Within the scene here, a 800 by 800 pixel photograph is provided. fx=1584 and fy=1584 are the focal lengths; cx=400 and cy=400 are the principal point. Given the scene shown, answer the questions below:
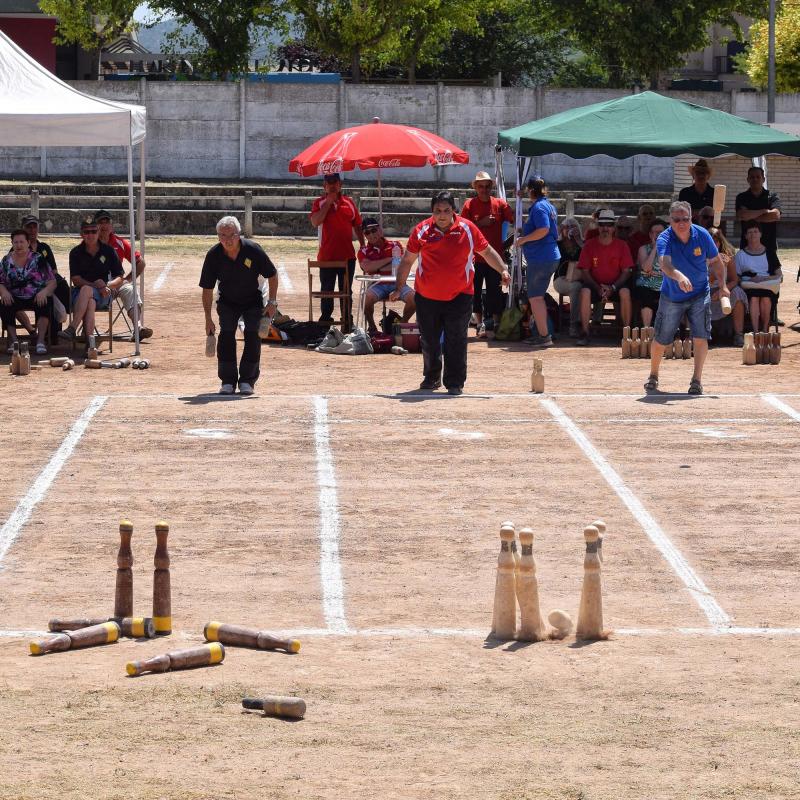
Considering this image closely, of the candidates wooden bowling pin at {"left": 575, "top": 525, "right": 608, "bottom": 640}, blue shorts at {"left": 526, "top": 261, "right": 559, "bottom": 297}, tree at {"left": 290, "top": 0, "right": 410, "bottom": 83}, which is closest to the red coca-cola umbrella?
blue shorts at {"left": 526, "top": 261, "right": 559, "bottom": 297}

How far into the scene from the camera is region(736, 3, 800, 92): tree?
152 feet

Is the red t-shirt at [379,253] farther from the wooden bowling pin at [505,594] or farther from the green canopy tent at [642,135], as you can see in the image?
the wooden bowling pin at [505,594]

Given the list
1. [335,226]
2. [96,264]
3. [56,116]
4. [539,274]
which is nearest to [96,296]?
[96,264]

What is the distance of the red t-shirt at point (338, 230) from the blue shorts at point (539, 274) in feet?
7.04

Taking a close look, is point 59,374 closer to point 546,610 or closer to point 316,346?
point 316,346

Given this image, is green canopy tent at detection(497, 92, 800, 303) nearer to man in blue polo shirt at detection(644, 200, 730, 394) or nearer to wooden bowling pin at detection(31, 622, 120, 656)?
man in blue polo shirt at detection(644, 200, 730, 394)

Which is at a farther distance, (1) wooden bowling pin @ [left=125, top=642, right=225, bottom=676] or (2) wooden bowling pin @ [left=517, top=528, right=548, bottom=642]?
(2) wooden bowling pin @ [left=517, top=528, right=548, bottom=642]

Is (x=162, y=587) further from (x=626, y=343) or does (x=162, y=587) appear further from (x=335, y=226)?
(x=335, y=226)

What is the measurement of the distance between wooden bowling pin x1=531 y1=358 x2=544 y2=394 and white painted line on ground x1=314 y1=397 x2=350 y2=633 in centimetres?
206

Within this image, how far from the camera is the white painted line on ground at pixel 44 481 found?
9.38 m

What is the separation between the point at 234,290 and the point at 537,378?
2810mm

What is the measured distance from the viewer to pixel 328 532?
9492mm

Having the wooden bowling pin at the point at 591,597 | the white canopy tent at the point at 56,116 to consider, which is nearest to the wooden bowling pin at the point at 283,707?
the wooden bowling pin at the point at 591,597

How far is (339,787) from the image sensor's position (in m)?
5.66
